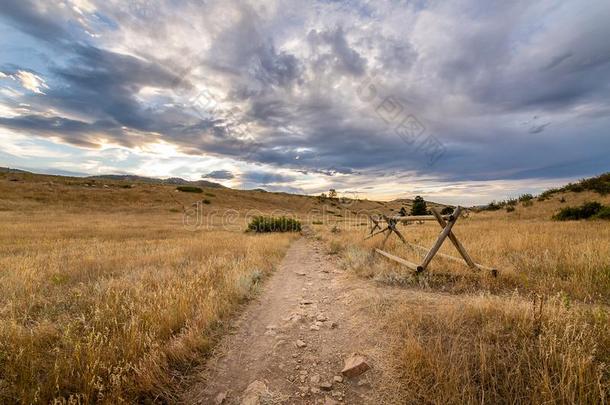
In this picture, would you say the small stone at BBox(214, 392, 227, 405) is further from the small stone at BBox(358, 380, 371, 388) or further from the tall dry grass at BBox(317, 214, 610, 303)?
the tall dry grass at BBox(317, 214, 610, 303)

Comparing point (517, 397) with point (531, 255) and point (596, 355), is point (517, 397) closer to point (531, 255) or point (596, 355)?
point (596, 355)

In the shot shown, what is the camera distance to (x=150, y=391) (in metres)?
3.13

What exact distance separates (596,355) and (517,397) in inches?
44.4

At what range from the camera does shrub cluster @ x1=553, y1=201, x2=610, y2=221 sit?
51.3 ft

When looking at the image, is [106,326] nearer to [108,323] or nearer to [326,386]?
[108,323]

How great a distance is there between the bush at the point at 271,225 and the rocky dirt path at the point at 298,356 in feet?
55.9

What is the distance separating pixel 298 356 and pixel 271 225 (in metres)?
20.4

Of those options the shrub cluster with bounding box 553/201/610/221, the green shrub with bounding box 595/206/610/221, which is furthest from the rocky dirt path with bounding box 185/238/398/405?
the shrub cluster with bounding box 553/201/610/221

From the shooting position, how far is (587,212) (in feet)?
56.0

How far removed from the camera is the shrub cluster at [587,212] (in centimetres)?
1564

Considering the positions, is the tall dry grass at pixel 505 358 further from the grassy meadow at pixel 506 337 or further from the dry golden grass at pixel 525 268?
the dry golden grass at pixel 525 268

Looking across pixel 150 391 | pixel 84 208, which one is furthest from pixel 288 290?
pixel 84 208

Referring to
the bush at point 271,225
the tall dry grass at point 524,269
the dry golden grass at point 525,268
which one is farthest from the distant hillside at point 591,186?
the bush at point 271,225

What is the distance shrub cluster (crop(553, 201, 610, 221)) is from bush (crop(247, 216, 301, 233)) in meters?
19.1
